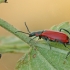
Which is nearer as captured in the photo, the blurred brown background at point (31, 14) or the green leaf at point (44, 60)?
the green leaf at point (44, 60)

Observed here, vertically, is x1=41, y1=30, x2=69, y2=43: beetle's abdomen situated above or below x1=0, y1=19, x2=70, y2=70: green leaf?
above

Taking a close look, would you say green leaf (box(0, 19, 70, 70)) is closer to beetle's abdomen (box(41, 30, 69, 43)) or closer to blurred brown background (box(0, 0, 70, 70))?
beetle's abdomen (box(41, 30, 69, 43))

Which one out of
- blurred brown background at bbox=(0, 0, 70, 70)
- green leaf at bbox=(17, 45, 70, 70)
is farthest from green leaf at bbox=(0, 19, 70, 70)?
blurred brown background at bbox=(0, 0, 70, 70)

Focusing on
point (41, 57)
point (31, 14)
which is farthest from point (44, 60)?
point (31, 14)

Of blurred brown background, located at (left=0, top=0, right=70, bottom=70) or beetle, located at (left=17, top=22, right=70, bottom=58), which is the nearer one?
beetle, located at (left=17, top=22, right=70, bottom=58)

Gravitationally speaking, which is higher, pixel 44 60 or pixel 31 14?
pixel 31 14

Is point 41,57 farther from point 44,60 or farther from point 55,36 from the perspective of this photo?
point 55,36

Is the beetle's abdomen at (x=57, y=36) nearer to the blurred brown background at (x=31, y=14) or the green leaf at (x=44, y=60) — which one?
the green leaf at (x=44, y=60)

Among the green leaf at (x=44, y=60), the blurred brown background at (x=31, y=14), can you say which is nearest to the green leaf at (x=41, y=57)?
the green leaf at (x=44, y=60)

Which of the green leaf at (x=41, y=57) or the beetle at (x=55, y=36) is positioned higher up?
the beetle at (x=55, y=36)
